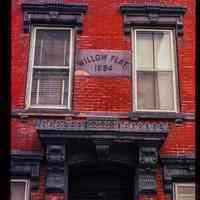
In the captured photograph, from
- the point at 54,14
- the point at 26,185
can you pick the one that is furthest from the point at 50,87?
the point at 26,185

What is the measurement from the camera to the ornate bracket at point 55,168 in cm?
864

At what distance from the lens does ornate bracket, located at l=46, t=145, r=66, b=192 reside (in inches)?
340

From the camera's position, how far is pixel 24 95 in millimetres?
9617

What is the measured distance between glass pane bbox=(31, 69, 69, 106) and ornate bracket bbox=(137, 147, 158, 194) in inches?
79.2

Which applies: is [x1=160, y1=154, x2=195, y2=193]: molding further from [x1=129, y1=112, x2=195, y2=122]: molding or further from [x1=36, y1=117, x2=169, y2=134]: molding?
[x1=129, y1=112, x2=195, y2=122]: molding

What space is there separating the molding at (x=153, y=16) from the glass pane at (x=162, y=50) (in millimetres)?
230

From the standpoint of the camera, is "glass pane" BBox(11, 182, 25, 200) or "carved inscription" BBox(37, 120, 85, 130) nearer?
"carved inscription" BBox(37, 120, 85, 130)

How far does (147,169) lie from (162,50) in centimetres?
284

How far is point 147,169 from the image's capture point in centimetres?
879

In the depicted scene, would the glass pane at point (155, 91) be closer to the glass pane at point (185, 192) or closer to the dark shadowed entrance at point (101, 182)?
the dark shadowed entrance at point (101, 182)

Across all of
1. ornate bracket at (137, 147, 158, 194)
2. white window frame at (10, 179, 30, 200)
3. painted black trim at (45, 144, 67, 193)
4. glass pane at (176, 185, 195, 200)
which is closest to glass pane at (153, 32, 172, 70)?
ornate bracket at (137, 147, 158, 194)
